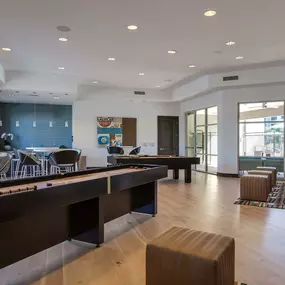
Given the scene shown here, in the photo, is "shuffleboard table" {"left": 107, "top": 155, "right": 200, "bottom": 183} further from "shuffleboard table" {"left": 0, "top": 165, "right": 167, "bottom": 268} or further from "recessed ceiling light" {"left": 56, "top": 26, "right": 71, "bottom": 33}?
"recessed ceiling light" {"left": 56, "top": 26, "right": 71, "bottom": 33}

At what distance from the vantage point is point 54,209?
3010 millimetres

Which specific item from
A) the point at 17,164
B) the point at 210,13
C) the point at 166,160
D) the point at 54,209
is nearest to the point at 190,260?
the point at 54,209

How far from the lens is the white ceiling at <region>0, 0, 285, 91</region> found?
462 cm

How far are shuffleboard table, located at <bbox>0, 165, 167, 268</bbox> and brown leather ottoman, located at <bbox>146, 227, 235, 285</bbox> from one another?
1072mm

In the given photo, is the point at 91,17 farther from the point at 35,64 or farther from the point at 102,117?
→ the point at 102,117

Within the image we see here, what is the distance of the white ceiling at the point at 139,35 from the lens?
462cm

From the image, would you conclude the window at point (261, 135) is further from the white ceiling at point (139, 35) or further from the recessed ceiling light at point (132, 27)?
the recessed ceiling light at point (132, 27)

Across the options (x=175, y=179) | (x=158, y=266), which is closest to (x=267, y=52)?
(x=175, y=179)

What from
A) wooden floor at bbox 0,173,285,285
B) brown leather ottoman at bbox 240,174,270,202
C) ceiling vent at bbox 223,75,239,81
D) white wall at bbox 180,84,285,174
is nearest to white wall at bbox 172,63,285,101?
ceiling vent at bbox 223,75,239,81

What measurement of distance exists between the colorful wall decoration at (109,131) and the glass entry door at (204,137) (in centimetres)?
310

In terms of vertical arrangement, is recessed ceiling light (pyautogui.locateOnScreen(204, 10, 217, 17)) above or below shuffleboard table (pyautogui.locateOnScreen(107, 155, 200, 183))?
above

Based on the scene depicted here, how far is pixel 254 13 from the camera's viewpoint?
15.9 feet

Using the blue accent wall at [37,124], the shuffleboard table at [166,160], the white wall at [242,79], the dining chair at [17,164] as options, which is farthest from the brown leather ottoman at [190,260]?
the blue accent wall at [37,124]

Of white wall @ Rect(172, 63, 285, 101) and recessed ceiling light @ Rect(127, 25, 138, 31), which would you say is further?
white wall @ Rect(172, 63, 285, 101)
